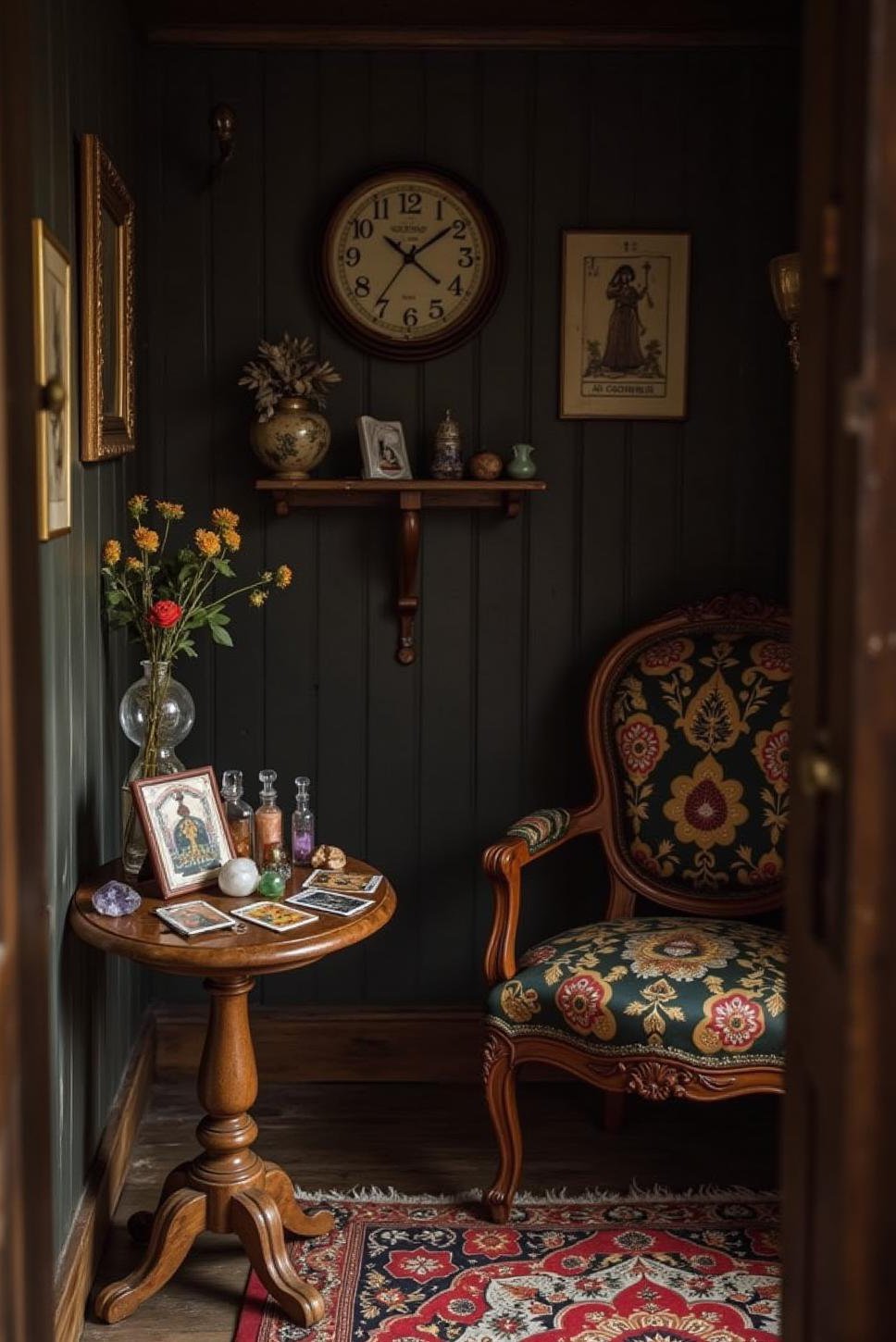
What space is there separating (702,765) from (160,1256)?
1.53 metres

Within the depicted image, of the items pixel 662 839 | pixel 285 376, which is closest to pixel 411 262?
pixel 285 376

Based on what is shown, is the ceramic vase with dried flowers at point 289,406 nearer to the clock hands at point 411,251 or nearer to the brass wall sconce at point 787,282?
the clock hands at point 411,251

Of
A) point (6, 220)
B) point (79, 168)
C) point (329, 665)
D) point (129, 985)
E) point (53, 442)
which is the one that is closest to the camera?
point (6, 220)

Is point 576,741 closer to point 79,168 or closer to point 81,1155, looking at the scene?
point 81,1155

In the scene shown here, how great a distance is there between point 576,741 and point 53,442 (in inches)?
63.9

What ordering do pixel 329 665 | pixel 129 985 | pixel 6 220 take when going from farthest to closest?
pixel 329 665
pixel 129 985
pixel 6 220

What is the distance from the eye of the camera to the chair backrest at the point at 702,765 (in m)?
3.28

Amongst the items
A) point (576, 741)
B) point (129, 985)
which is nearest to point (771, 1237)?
point (576, 741)

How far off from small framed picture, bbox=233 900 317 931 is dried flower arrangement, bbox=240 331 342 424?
1196 millimetres

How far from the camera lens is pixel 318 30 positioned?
3.34 meters

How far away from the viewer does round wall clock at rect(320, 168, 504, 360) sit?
3.38 metres

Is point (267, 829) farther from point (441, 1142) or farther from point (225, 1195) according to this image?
point (441, 1142)

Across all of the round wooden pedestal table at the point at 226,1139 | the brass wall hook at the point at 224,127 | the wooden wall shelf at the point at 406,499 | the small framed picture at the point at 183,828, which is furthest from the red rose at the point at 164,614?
the brass wall hook at the point at 224,127

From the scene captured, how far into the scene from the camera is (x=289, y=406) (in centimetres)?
330
